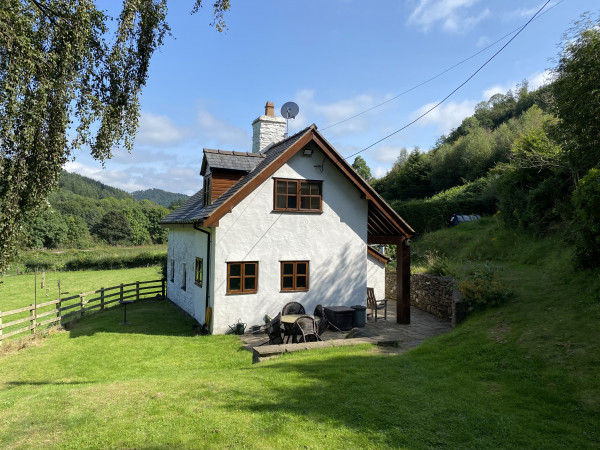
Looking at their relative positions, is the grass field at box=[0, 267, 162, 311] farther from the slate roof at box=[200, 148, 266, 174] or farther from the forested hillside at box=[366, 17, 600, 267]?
the forested hillside at box=[366, 17, 600, 267]

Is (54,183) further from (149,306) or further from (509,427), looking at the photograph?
(149,306)

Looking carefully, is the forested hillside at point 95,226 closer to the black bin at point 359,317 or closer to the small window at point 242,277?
the small window at point 242,277

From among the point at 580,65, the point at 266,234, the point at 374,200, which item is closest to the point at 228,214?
the point at 266,234

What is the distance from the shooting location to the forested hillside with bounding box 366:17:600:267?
12.2 metres

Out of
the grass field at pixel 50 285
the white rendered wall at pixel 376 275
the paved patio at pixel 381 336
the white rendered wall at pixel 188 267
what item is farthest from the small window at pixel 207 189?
the grass field at pixel 50 285

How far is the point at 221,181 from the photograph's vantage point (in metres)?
16.1

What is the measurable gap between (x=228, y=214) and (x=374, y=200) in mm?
5742

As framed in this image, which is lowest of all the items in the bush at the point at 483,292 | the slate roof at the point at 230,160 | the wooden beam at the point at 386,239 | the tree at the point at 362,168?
the bush at the point at 483,292

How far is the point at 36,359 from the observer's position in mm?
11875

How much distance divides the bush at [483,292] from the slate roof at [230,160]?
9.44 meters

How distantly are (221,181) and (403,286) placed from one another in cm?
834

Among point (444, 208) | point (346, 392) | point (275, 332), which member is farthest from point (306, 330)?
point (444, 208)

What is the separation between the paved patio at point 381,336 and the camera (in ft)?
34.6

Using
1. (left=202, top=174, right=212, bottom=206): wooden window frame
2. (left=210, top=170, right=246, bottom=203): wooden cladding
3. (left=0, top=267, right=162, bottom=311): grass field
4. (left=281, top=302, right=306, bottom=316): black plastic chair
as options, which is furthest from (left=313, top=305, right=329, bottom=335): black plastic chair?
(left=0, top=267, right=162, bottom=311): grass field
